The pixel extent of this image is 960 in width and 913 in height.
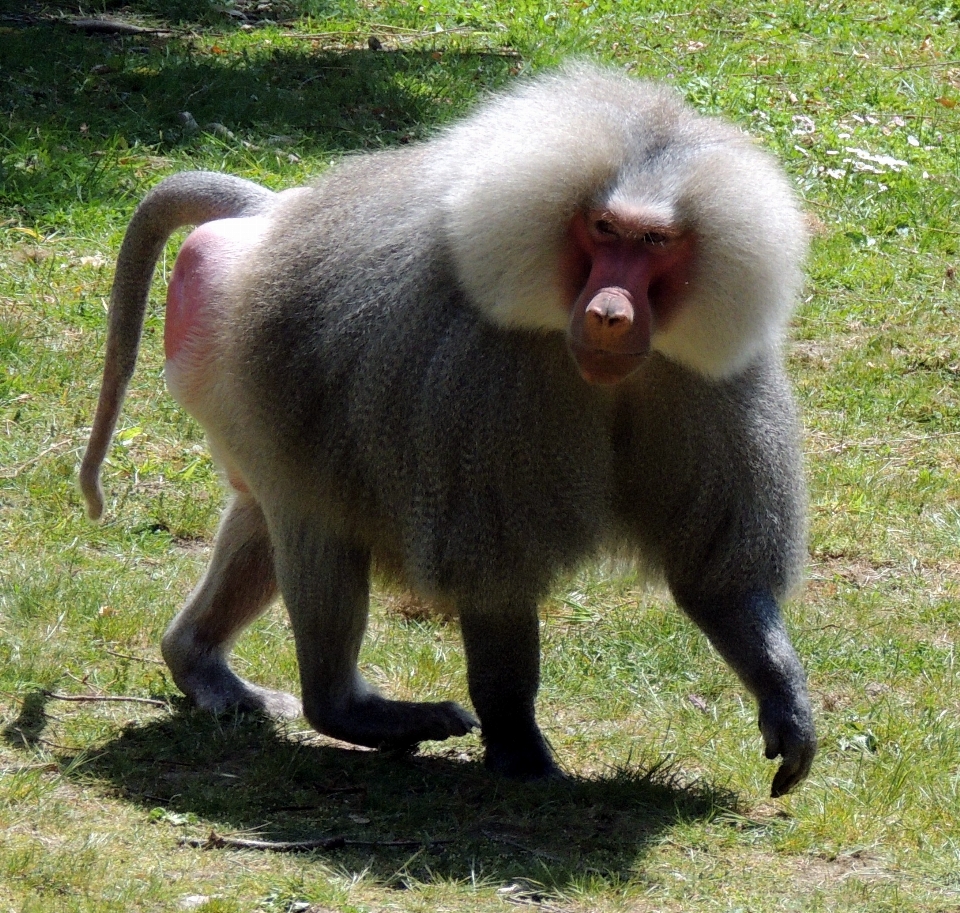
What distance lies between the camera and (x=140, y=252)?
4.53 meters

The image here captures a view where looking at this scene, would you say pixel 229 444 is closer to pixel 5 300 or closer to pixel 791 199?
pixel 791 199

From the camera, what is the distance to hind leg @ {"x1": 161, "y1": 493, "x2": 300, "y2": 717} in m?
4.26

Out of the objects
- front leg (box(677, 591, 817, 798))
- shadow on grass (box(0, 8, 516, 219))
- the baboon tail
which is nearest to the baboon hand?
front leg (box(677, 591, 817, 798))

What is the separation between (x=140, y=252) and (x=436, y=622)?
1.45 metres

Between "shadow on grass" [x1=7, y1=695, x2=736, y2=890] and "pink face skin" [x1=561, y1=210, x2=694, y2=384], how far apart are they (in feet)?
3.51

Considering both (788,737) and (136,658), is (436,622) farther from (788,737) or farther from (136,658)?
(788,737)

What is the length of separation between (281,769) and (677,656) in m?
1.34

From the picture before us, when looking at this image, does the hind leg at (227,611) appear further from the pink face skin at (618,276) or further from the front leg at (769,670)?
the pink face skin at (618,276)

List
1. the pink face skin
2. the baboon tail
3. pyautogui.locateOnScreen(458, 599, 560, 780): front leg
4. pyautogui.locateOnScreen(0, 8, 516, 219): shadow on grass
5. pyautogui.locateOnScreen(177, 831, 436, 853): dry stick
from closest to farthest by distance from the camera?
the pink face skin → pyautogui.locateOnScreen(177, 831, 436, 853): dry stick → pyautogui.locateOnScreen(458, 599, 560, 780): front leg → the baboon tail → pyautogui.locateOnScreen(0, 8, 516, 219): shadow on grass

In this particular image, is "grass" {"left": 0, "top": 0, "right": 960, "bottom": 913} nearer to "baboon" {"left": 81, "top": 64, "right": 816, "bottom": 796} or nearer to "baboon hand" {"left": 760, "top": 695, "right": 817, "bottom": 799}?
"baboon hand" {"left": 760, "top": 695, "right": 817, "bottom": 799}

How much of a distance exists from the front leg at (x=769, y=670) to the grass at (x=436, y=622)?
18cm

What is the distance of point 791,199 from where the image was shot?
3.34 meters

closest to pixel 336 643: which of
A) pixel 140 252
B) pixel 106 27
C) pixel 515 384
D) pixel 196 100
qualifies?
pixel 515 384

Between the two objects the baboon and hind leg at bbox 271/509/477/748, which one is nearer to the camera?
the baboon
